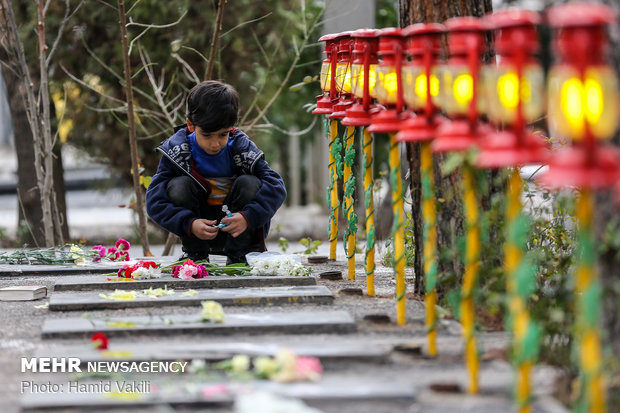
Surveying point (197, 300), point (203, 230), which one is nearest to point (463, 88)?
point (197, 300)

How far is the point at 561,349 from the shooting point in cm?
345

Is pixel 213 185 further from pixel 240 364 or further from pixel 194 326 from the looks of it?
pixel 240 364

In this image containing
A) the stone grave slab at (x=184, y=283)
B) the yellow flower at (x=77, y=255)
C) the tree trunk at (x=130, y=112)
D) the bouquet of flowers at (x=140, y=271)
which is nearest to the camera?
the stone grave slab at (x=184, y=283)

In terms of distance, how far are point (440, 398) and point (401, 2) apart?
85.3 inches

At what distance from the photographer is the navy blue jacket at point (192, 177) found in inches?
196

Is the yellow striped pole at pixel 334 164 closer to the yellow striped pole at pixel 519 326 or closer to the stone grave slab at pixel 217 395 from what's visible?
the stone grave slab at pixel 217 395

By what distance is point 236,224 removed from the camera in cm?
497

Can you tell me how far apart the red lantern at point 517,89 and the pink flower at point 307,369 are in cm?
88

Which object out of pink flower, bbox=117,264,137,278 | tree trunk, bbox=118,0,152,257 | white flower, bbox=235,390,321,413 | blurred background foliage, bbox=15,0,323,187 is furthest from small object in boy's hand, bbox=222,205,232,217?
blurred background foliage, bbox=15,0,323,187

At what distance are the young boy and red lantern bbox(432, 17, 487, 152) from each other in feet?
6.68

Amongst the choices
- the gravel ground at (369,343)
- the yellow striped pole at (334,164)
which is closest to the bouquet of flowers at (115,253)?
the gravel ground at (369,343)

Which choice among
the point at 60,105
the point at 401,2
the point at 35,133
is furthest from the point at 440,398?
the point at 60,105

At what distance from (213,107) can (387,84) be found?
1.36 m

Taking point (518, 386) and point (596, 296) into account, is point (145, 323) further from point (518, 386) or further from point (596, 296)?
point (596, 296)
